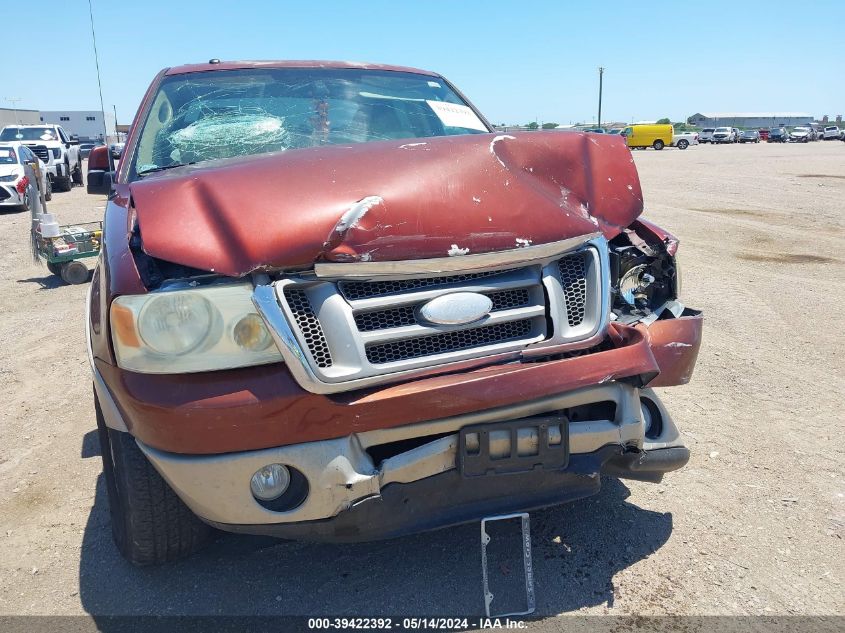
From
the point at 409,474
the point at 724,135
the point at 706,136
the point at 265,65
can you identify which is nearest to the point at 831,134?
the point at 724,135

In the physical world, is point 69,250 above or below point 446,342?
below

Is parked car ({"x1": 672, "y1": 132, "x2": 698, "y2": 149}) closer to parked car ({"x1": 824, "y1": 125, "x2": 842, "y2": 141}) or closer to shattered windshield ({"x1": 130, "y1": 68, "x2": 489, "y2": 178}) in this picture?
parked car ({"x1": 824, "y1": 125, "x2": 842, "y2": 141})

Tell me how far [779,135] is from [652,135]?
72.0 ft

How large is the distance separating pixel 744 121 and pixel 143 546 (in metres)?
124

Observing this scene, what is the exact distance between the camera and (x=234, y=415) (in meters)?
2.05

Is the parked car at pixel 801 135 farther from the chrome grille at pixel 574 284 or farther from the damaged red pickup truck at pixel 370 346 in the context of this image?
the chrome grille at pixel 574 284

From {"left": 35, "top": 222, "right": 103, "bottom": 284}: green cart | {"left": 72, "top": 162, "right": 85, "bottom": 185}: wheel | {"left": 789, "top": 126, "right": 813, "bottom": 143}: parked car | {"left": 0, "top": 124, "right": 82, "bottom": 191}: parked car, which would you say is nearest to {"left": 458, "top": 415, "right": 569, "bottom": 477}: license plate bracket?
{"left": 35, "top": 222, "right": 103, "bottom": 284}: green cart

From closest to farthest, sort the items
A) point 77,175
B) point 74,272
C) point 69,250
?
1. point 69,250
2. point 74,272
3. point 77,175

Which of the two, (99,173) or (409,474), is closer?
(409,474)

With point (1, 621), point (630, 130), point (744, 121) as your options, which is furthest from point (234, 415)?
point (744, 121)

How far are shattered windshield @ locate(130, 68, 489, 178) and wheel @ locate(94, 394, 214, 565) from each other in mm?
1363

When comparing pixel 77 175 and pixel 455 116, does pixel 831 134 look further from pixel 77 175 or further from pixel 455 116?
pixel 455 116

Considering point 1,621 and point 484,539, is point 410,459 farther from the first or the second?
point 1,621

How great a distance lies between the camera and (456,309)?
7.30 feet
